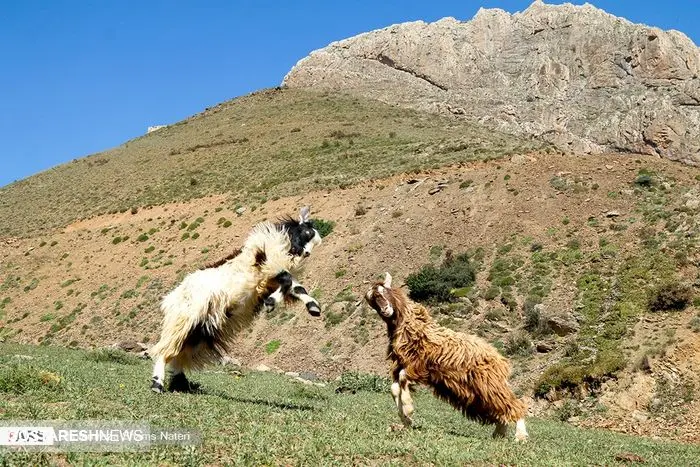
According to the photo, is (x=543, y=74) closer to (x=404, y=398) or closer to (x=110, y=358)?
(x=110, y=358)

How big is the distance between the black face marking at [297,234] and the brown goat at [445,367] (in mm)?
1464

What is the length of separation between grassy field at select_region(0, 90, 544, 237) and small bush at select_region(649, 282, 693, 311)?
2303 cm

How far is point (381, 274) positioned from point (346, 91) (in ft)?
212

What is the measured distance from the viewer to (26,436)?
5.96 metres

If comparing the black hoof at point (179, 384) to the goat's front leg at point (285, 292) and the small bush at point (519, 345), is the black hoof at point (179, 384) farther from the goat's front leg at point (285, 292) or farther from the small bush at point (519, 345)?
the small bush at point (519, 345)

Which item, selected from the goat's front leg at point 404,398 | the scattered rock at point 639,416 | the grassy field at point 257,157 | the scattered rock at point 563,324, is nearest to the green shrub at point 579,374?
the scattered rock at point 639,416

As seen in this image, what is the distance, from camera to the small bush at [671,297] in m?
21.4

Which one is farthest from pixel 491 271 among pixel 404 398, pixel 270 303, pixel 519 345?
pixel 404 398

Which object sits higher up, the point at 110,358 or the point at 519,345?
the point at 110,358

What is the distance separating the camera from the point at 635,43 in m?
102

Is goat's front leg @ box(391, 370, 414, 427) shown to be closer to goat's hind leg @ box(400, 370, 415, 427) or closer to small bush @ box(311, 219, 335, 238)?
goat's hind leg @ box(400, 370, 415, 427)

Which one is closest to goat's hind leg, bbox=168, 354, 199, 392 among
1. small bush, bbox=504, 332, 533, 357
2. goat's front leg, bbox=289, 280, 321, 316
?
goat's front leg, bbox=289, 280, 321, 316

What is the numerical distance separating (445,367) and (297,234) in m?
3.06

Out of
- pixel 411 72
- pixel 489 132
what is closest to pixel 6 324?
pixel 489 132
